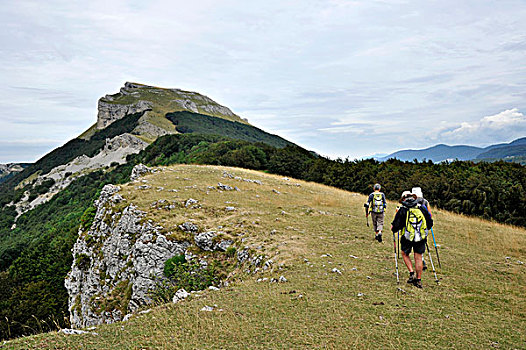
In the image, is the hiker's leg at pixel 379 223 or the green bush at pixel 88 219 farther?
the green bush at pixel 88 219

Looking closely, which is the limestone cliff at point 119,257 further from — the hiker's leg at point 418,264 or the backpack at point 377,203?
the hiker's leg at point 418,264

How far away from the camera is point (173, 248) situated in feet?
50.5

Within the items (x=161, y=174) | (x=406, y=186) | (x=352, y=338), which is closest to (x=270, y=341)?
(x=352, y=338)

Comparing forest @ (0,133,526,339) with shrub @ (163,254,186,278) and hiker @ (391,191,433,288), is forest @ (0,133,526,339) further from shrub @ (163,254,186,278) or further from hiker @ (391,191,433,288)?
hiker @ (391,191,433,288)

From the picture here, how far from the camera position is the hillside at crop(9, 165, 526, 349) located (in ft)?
19.4

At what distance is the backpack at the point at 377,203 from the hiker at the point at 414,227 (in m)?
4.79

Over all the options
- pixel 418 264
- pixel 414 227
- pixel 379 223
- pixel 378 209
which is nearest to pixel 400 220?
pixel 414 227

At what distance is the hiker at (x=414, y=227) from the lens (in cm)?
843

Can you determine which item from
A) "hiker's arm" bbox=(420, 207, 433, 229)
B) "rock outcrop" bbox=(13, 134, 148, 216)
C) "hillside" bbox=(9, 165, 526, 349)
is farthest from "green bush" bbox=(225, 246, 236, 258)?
"rock outcrop" bbox=(13, 134, 148, 216)

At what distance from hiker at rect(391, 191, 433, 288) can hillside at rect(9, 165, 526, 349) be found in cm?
69

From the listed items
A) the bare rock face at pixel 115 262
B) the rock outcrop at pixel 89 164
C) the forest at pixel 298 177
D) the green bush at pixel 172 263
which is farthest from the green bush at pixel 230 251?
the rock outcrop at pixel 89 164

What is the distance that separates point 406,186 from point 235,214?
19.5 metres

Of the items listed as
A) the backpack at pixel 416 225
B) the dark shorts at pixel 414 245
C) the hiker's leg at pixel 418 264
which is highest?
the backpack at pixel 416 225

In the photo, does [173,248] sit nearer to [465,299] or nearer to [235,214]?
[235,214]
